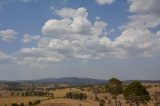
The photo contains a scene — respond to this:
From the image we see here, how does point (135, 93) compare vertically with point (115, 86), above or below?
below

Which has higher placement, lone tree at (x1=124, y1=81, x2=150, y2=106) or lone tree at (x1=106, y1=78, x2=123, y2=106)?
lone tree at (x1=106, y1=78, x2=123, y2=106)

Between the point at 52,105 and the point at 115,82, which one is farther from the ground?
the point at 115,82

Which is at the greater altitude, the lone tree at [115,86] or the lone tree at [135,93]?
the lone tree at [115,86]

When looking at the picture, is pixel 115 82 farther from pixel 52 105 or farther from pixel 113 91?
pixel 52 105

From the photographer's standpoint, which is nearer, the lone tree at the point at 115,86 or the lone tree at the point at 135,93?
the lone tree at the point at 135,93

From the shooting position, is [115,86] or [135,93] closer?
[135,93]

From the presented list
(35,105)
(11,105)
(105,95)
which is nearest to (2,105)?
(11,105)

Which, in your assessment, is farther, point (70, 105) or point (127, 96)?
point (70, 105)

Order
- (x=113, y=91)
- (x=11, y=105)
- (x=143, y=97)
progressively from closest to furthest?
(x=143, y=97) < (x=113, y=91) < (x=11, y=105)

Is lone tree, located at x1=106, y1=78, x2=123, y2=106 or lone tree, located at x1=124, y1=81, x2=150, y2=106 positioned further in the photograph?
lone tree, located at x1=106, y1=78, x2=123, y2=106

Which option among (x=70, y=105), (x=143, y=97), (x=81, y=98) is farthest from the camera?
(x=81, y=98)

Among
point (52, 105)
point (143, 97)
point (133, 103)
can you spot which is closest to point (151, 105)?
point (133, 103)

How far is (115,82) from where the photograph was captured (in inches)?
3551

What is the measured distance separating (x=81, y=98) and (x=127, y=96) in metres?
39.4
